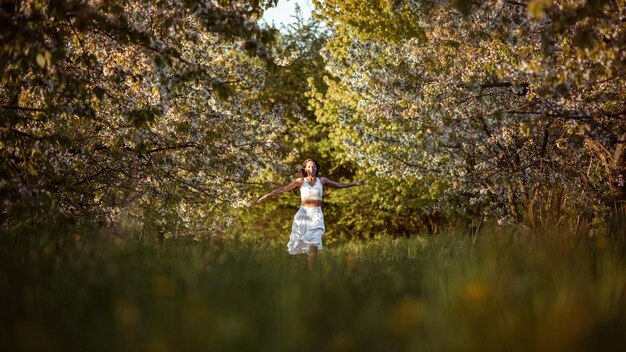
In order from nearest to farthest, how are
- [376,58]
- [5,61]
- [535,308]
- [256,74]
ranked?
[535,308]
[5,61]
[256,74]
[376,58]

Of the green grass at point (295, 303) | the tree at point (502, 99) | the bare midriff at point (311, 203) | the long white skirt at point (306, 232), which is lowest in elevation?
the green grass at point (295, 303)

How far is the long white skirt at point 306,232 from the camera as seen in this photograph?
13.3m

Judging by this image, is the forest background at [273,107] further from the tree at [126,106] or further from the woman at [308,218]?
the woman at [308,218]

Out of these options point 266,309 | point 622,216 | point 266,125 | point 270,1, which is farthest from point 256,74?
point 266,309

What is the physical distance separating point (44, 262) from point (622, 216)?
260 inches

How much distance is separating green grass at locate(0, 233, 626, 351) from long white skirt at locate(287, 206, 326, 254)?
259 inches

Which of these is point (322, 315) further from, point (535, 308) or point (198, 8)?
point (198, 8)

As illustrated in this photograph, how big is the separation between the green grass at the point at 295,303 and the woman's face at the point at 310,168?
7068mm

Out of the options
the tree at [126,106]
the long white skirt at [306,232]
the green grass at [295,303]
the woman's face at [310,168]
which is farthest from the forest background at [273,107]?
the green grass at [295,303]

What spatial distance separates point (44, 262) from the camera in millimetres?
5500

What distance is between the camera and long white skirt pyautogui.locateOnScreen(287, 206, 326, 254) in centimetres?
1327

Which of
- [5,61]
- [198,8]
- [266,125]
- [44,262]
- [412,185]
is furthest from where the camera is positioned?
[412,185]

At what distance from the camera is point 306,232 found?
13.4 metres

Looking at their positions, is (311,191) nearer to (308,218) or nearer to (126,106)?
(308,218)
